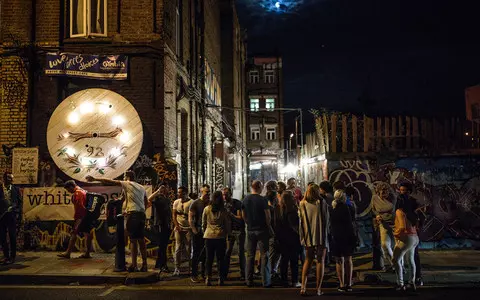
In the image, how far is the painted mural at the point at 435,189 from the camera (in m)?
12.4

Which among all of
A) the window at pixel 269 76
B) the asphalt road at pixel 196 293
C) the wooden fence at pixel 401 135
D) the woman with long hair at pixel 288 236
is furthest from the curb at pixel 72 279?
the window at pixel 269 76

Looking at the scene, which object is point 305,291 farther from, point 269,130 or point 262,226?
point 269,130

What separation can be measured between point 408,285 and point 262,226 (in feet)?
9.55

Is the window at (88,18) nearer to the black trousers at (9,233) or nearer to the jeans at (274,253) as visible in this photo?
the black trousers at (9,233)

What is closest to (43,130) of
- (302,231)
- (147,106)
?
(147,106)

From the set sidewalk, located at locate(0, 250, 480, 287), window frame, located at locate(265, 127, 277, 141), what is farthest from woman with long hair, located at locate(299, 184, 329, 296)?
window frame, located at locate(265, 127, 277, 141)

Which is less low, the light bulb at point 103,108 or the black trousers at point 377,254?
the light bulb at point 103,108

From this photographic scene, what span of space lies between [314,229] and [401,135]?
630cm

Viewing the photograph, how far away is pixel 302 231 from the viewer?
796 centimetres

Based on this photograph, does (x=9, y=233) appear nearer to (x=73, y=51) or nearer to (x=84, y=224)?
(x=84, y=224)

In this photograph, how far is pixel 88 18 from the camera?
12.4 metres

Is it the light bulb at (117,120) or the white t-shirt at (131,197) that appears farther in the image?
the light bulb at (117,120)

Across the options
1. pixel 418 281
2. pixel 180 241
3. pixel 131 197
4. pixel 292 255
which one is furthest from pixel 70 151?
pixel 418 281

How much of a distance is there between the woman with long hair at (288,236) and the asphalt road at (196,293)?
19.0 inches
